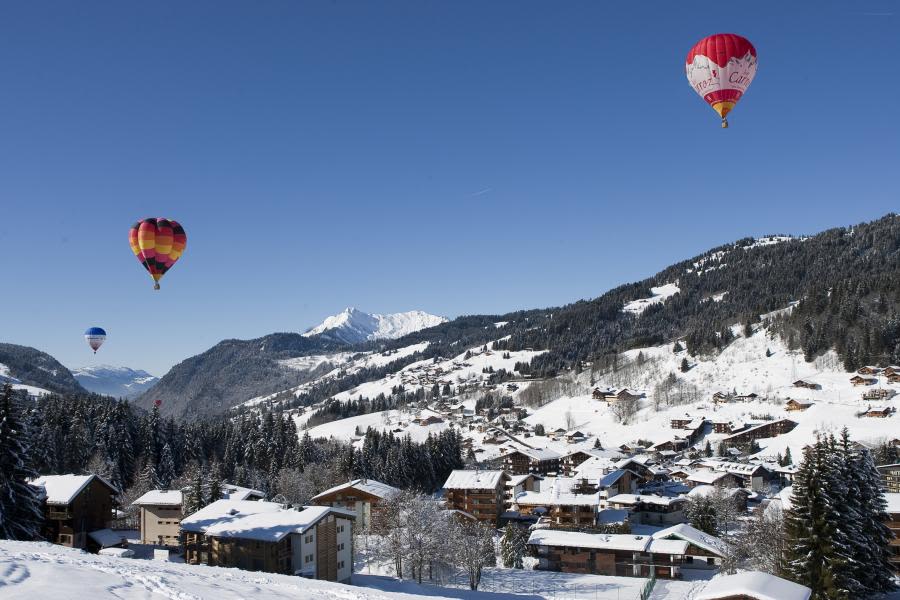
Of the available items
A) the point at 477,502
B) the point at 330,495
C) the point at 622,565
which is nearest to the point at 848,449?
the point at 622,565

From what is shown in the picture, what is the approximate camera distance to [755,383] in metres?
153

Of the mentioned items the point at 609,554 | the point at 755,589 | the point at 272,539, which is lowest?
the point at 609,554

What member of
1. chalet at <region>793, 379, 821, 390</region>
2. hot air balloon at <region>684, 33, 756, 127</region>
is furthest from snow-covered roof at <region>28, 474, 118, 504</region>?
chalet at <region>793, 379, 821, 390</region>

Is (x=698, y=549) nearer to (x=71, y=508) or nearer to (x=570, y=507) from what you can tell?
(x=570, y=507)

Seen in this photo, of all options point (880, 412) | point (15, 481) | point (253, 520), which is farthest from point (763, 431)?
point (15, 481)

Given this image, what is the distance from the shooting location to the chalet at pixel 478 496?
2808 inches

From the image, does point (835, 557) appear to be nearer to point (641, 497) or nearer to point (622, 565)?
point (622, 565)

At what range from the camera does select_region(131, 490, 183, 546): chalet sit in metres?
54.0

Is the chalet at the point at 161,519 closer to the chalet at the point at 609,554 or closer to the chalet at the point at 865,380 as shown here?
the chalet at the point at 609,554

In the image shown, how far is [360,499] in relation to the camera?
66438 millimetres

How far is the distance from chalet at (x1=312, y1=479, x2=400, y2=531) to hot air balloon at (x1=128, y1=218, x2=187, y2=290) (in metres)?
30.5

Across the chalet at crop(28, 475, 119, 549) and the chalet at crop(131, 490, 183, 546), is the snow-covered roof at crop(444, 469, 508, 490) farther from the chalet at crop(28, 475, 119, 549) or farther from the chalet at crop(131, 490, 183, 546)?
the chalet at crop(28, 475, 119, 549)

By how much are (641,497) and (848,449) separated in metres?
40.4

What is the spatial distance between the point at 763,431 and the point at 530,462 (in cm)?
4532
